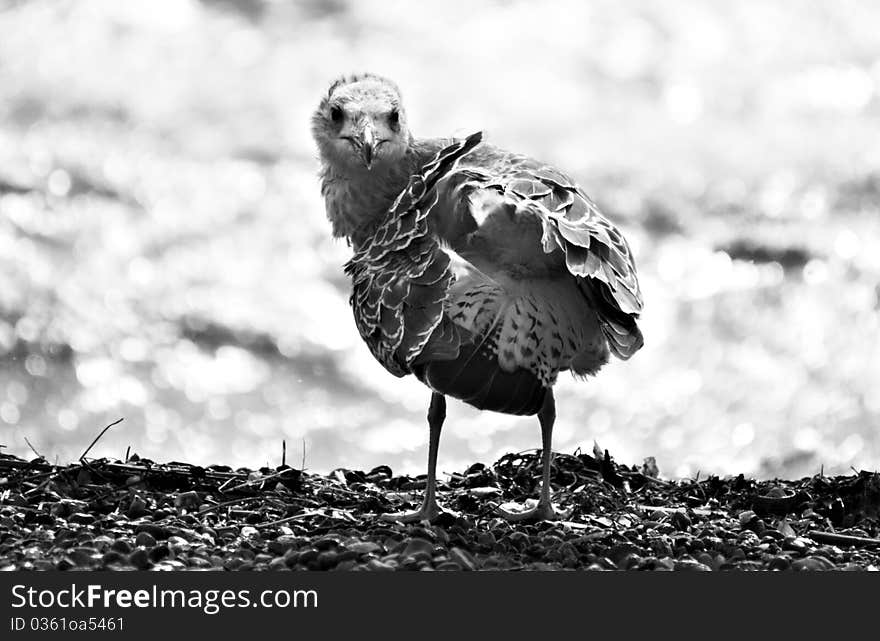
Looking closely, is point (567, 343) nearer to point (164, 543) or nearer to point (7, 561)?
point (164, 543)

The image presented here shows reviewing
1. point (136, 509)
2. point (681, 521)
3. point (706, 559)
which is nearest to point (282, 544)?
point (136, 509)

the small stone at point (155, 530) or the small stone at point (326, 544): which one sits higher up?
the small stone at point (155, 530)

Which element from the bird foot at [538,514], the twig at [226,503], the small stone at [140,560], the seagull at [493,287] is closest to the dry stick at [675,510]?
the bird foot at [538,514]

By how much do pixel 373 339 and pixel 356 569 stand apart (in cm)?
218

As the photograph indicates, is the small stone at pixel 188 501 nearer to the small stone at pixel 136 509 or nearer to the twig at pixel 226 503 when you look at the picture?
the twig at pixel 226 503

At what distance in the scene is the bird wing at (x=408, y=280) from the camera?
6293 mm

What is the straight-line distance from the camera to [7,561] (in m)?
5.10

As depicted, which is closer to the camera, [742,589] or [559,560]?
[742,589]

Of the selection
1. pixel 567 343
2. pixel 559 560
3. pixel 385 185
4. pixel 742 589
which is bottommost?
pixel 742 589

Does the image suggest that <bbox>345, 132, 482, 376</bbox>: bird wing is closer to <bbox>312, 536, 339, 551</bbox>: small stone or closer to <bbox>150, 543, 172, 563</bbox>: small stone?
<bbox>312, 536, 339, 551</bbox>: small stone

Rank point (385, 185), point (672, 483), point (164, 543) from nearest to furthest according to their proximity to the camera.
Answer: point (164, 543)
point (385, 185)
point (672, 483)

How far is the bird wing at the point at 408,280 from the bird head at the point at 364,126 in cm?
30

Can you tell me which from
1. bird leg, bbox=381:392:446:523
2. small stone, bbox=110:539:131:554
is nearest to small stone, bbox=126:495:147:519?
small stone, bbox=110:539:131:554

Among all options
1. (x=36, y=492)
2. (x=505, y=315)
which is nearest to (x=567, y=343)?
(x=505, y=315)
